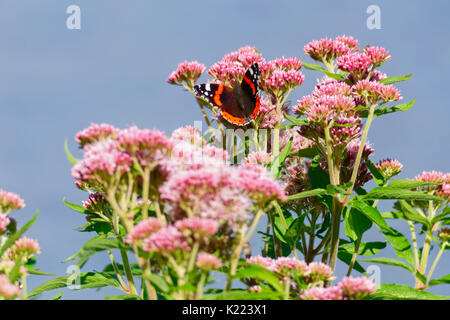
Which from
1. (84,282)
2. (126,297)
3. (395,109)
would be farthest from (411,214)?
(84,282)

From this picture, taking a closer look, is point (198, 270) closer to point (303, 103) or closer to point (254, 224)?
point (254, 224)

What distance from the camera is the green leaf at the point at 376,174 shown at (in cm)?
513

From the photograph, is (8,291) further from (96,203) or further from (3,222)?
(96,203)

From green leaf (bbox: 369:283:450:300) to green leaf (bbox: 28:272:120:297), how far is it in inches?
77.4

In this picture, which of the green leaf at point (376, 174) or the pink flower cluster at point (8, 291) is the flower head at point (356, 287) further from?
the green leaf at point (376, 174)

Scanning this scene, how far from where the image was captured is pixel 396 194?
4473 millimetres

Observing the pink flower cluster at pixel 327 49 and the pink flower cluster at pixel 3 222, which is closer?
the pink flower cluster at pixel 3 222

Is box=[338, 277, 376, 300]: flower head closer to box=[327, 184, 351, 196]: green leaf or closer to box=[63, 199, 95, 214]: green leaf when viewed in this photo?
box=[327, 184, 351, 196]: green leaf

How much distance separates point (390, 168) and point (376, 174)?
9.1 inches

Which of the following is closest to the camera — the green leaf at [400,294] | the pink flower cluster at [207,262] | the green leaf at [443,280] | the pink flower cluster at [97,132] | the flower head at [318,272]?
the pink flower cluster at [207,262]

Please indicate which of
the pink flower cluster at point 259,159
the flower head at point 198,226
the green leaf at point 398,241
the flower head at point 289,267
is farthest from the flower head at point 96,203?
the green leaf at point 398,241

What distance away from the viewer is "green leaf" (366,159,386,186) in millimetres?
5129

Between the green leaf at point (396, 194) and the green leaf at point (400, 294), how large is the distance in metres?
0.68
